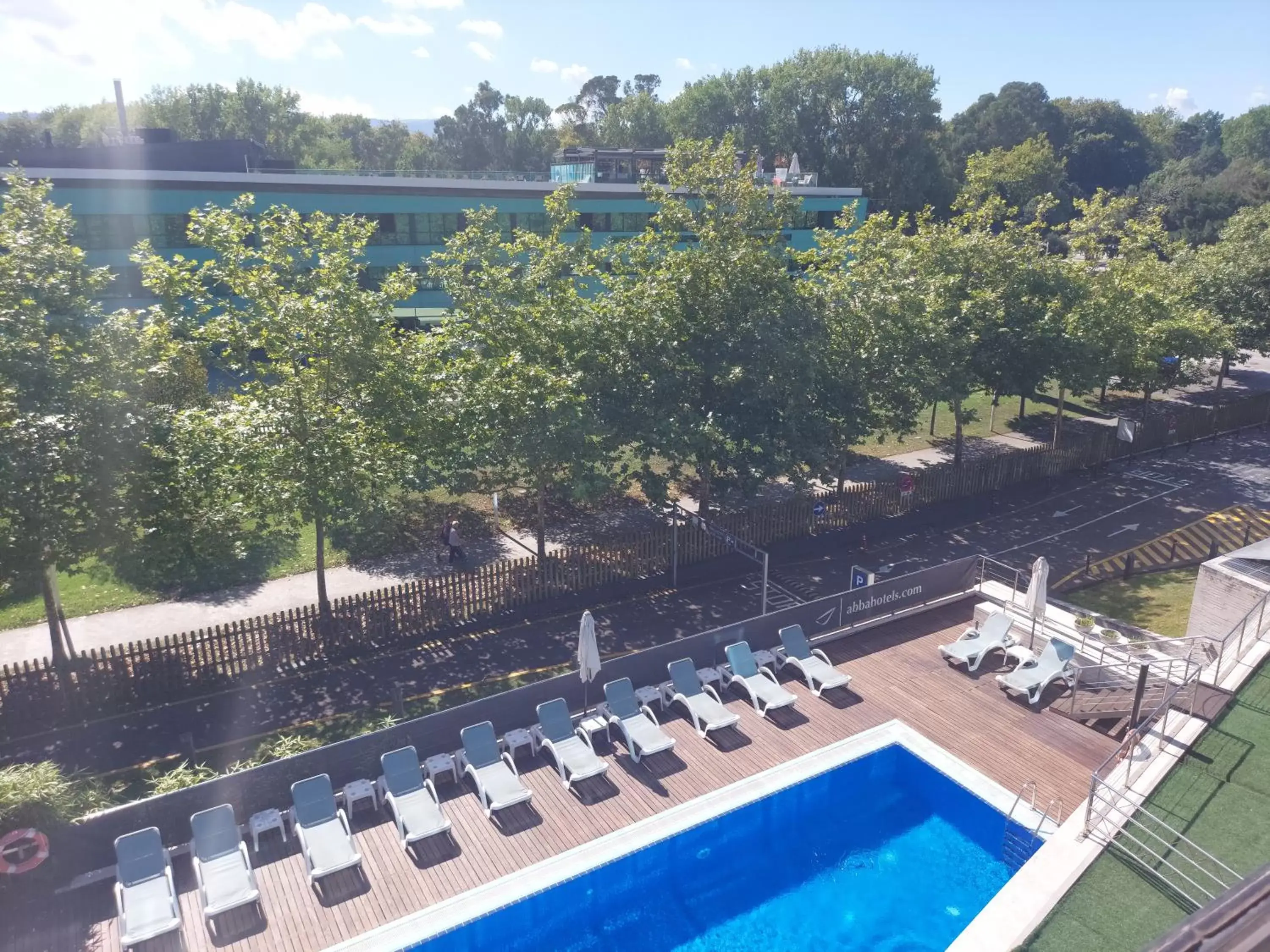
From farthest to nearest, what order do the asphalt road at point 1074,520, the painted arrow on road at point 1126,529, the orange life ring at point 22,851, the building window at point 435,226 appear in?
the building window at point 435,226 < the painted arrow on road at point 1126,529 < the asphalt road at point 1074,520 < the orange life ring at point 22,851

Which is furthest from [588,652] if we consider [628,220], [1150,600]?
[628,220]

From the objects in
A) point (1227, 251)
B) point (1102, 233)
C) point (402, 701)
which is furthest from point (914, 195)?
point (402, 701)

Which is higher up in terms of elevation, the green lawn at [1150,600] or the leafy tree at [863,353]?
the leafy tree at [863,353]

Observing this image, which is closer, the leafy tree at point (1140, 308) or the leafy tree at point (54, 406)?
the leafy tree at point (54, 406)

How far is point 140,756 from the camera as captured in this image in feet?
49.5

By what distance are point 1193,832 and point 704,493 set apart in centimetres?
1403

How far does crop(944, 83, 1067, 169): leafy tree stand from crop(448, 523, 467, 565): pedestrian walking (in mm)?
89695

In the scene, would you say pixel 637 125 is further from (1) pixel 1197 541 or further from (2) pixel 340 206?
(1) pixel 1197 541

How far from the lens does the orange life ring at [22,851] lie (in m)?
11.2

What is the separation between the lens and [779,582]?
2267 cm

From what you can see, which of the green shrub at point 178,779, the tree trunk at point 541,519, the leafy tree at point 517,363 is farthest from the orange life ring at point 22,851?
the tree trunk at point 541,519

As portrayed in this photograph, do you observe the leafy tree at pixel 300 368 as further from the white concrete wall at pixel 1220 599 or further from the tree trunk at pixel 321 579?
the white concrete wall at pixel 1220 599

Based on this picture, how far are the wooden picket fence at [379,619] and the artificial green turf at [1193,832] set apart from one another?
11859mm

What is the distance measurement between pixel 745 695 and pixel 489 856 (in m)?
6.14
